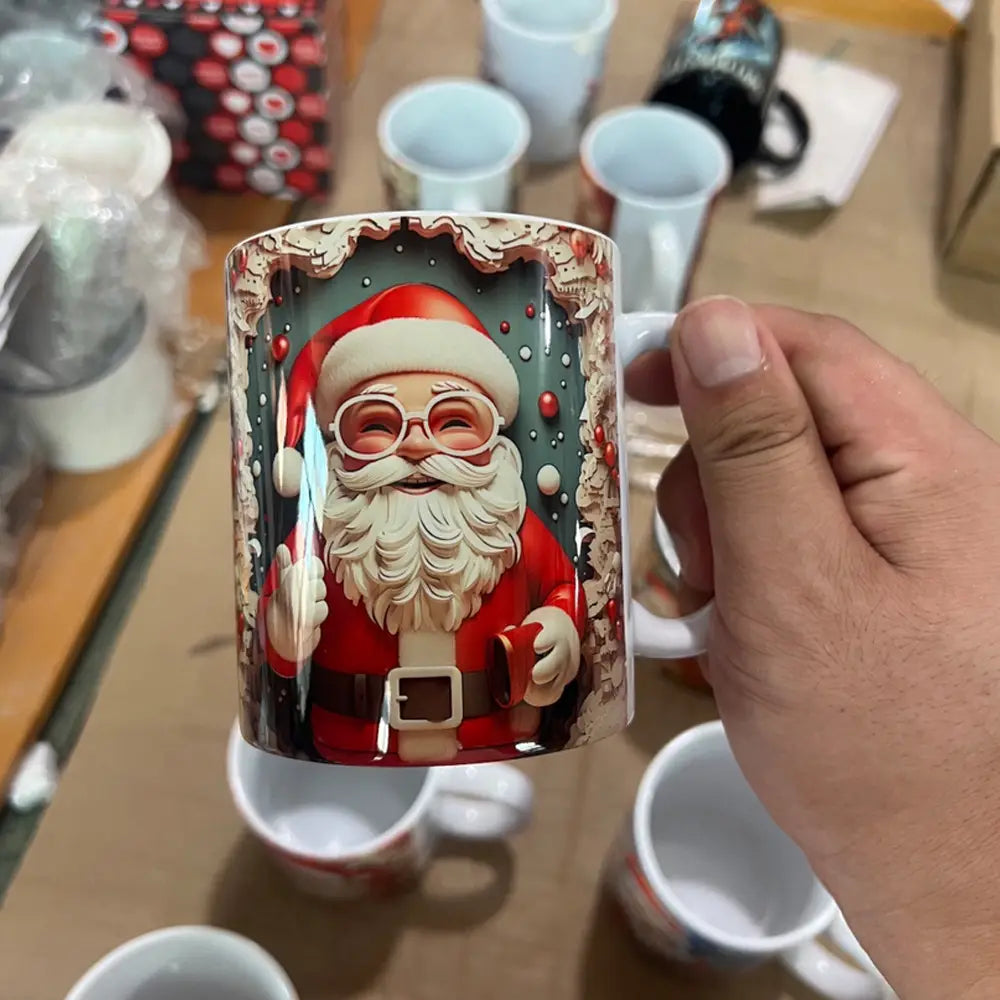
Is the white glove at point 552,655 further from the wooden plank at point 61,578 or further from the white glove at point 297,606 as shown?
the wooden plank at point 61,578

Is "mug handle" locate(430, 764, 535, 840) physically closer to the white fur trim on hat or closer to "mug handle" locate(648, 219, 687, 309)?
the white fur trim on hat

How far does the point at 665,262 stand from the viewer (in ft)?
2.37

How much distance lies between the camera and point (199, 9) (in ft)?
2.35

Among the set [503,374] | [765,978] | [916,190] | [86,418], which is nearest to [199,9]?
[86,418]

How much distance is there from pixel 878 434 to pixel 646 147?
1.51ft

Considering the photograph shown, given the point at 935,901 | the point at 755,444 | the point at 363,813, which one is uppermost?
the point at 755,444

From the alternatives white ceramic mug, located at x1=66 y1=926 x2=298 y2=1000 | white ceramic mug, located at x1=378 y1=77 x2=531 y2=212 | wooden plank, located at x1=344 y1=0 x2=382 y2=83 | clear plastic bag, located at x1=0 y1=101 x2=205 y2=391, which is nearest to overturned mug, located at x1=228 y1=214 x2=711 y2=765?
white ceramic mug, located at x1=66 y1=926 x2=298 y2=1000

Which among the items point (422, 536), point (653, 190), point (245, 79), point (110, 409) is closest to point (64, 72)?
point (245, 79)

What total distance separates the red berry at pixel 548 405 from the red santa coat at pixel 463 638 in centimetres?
4

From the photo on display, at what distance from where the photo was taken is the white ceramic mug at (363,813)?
1.66 ft

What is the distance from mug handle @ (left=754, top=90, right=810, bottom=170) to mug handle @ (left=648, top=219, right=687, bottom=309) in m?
0.22

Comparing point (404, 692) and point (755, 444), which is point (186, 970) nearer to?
point (404, 692)

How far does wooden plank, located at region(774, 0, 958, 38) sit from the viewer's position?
0.98 meters

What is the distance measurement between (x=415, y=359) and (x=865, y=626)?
23cm
